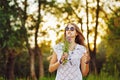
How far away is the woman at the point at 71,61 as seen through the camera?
17.1 feet

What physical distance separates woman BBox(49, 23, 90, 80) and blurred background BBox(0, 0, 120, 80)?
6687mm

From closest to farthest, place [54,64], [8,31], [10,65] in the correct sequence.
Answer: [54,64], [8,31], [10,65]

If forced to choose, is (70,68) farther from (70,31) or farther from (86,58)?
(70,31)

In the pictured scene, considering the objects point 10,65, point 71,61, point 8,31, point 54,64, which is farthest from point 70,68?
point 10,65

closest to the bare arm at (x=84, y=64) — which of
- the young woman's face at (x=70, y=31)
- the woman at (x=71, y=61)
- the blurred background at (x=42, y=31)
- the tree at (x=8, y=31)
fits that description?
the woman at (x=71, y=61)

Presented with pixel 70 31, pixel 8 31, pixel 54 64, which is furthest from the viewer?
pixel 8 31

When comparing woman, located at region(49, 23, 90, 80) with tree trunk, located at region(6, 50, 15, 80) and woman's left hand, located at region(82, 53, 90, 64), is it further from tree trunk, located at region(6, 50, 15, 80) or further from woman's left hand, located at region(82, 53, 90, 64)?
tree trunk, located at region(6, 50, 15, 80)

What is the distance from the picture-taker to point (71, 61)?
5.23m

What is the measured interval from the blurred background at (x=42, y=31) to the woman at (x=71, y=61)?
21.9 feet

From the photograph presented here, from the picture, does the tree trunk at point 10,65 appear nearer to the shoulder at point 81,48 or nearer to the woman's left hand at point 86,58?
the shoulder at point 81,48

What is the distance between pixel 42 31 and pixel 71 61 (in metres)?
26.3

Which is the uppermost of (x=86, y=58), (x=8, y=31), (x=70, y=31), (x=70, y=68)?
(x=70, y=31)

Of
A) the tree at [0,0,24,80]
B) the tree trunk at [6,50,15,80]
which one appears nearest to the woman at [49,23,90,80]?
the tree at [0,0,24,80]

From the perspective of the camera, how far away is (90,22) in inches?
1377
